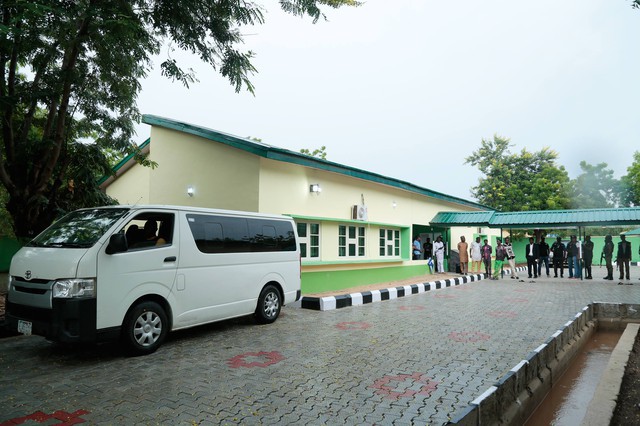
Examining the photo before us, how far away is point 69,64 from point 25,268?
4321 millimetres

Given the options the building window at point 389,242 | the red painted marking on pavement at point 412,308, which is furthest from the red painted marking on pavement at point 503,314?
the building window at point 389,242

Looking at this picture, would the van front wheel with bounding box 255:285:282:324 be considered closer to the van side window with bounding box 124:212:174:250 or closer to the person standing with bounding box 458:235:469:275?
the van side window with bounding box 124:212:174:250

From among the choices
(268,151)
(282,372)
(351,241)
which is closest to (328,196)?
→ (351,241)

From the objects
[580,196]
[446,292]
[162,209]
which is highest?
[580,196]

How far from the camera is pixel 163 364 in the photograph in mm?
5246

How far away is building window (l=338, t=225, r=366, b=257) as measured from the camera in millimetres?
13656

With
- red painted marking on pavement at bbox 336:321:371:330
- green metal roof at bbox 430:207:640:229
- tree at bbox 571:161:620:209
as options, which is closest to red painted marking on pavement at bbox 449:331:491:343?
red painted marking on pavement at bbox 336:321:371:330

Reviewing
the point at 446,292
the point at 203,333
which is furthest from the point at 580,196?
the point at 203,333

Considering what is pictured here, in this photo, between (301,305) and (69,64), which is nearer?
(69,64)

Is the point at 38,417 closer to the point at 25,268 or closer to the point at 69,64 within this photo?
the point at 25,268

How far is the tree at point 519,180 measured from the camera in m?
31.4

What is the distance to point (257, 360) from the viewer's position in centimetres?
548

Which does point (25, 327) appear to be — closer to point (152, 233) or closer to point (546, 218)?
point (152, 233)

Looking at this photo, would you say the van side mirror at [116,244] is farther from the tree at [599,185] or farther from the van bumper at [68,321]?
the tree at [599,185]
